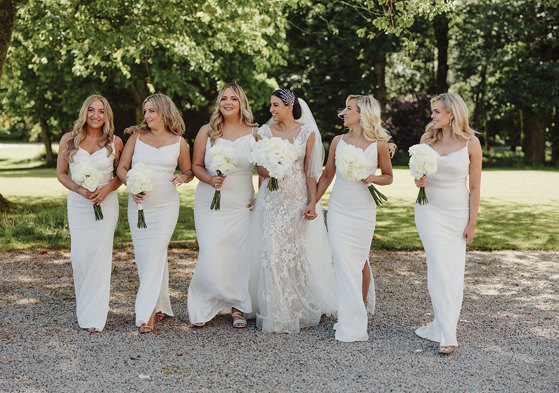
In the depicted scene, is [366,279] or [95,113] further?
[366,279]

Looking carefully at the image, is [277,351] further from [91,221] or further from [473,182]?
[473,182]

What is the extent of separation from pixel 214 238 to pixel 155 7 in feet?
29.8

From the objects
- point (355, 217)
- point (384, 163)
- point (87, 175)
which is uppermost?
point (384, 163)

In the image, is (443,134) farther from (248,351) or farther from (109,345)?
(109,345)

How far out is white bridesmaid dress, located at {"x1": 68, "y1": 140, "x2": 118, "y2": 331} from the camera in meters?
6.28

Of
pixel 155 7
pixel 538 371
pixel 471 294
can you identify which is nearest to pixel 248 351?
pixel 538 371

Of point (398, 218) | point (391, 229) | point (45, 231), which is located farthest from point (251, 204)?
point (398, 218)

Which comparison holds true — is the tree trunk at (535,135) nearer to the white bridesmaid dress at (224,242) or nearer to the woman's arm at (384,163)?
the woman's arm at (384,163)

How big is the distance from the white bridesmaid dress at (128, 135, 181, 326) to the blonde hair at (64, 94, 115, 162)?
1.05 feet

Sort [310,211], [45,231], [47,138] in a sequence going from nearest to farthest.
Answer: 1. [310,211]
2. [45,231]
3. [47,138]

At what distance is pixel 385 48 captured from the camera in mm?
29906

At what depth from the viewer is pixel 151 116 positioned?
6.31 m

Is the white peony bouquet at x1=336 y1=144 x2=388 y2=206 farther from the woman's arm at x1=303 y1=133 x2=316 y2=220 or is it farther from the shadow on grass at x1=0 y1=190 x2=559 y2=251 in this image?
the shadow on grass at x1=0 y1=190 x2=559 y2=251

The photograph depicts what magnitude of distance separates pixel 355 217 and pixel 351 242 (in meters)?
0.27
